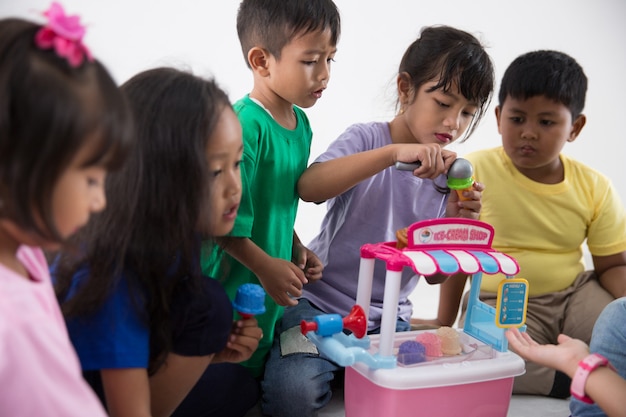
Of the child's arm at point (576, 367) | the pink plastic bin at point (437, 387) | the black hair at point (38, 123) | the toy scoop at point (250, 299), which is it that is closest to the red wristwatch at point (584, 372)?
the child's arm at point (576, 367)

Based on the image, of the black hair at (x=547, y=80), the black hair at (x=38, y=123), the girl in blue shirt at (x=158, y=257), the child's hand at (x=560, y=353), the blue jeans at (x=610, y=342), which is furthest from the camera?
the black hair at (x=547, y=80)

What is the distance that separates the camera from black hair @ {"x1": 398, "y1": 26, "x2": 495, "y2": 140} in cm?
119

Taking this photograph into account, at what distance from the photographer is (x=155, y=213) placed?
80 cm

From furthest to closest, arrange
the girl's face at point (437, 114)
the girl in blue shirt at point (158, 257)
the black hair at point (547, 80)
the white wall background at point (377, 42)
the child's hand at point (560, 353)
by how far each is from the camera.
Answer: the white wall background at point (377, 42) < the black hair at point (547, 80) < the girl's face at point (437, 114) < the child's hand at point (560, 353) < the girl in blue shirt at point (158, 257)

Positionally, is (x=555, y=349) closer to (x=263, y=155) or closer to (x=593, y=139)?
(x=263, y=155)

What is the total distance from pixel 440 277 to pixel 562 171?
0.45 m

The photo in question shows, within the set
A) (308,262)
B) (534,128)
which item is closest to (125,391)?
(308,262)

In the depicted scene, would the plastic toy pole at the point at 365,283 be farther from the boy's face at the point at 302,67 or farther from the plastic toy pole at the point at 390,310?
the boy's face at the point at 302,67

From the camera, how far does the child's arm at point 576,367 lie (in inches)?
32.1

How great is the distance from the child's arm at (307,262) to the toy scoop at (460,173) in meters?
0.28

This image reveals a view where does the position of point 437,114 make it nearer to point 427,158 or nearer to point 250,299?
point 427,158

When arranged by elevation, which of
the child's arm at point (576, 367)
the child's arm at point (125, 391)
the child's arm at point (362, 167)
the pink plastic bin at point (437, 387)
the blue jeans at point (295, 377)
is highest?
the child's arm at point (362, 167)

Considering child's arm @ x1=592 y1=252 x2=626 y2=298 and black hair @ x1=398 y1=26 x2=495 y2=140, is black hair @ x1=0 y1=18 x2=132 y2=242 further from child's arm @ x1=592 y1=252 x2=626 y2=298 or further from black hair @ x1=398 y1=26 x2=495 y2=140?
child's arm @ x1=592 y1=252 x2=626 y2=298

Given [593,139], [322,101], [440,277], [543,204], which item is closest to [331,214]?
[440,277]
